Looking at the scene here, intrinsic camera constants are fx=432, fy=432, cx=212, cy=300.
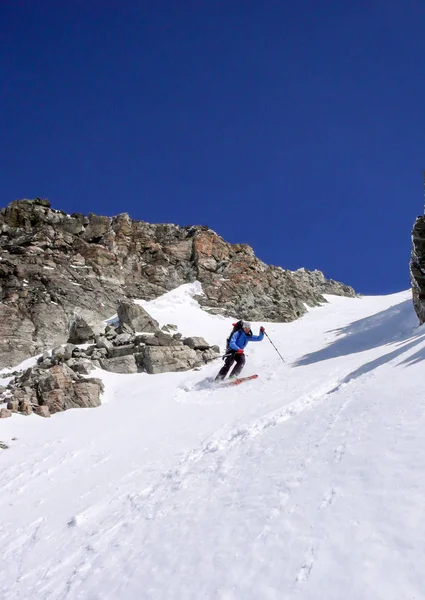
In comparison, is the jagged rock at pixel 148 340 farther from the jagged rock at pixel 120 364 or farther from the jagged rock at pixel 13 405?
the jagged rock at pixel 13 405

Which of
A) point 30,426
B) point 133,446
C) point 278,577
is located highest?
point 30,426

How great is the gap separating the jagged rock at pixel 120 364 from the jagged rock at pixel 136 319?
4.41 m

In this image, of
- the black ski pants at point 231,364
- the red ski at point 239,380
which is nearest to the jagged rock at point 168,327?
the black ski pants at point 231,364

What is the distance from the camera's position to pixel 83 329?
24953 mm

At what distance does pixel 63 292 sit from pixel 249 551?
27.2 m

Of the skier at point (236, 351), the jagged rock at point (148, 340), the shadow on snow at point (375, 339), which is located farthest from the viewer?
the jagged rock at point (148, 340)

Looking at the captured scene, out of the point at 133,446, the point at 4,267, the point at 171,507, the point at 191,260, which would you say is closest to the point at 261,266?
the point at 191,260

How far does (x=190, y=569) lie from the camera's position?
4898mm

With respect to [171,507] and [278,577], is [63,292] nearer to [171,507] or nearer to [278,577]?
[171,507]

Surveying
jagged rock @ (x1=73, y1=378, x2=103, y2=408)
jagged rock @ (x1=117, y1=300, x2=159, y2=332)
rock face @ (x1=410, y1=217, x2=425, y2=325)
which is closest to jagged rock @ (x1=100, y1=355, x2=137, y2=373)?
jagged rock @ (x1=73, y1=378, x2=103, y2=408)

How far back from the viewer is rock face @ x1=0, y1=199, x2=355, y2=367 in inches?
1039

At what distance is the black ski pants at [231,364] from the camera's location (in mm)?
17859

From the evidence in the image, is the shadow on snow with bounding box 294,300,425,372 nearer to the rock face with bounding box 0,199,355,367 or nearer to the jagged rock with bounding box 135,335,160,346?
the jagged rock with bounding box 135,335,160,346

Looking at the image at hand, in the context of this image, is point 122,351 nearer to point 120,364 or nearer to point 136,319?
point 120,364
